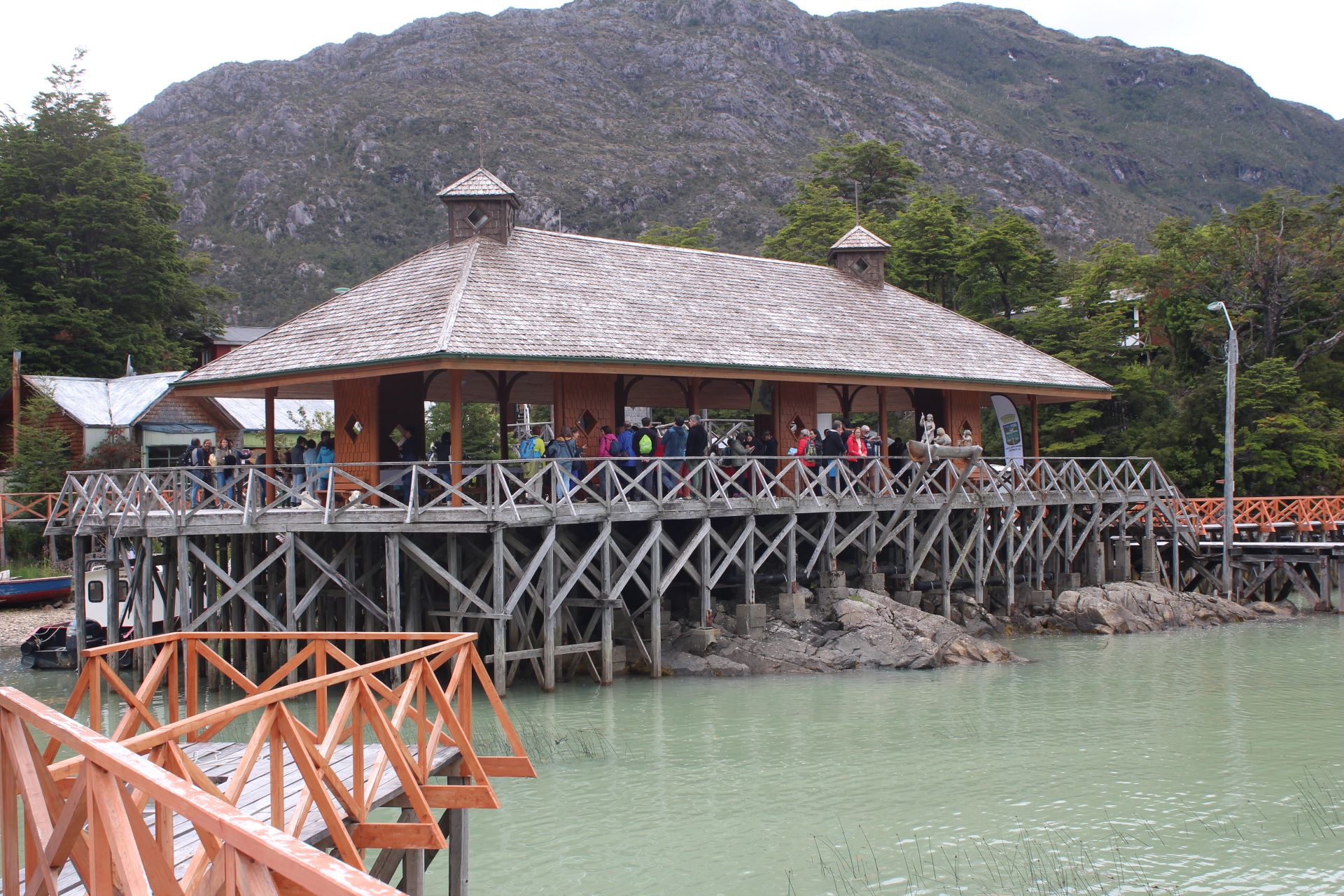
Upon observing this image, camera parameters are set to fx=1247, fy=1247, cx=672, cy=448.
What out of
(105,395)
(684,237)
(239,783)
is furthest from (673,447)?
(684,237)

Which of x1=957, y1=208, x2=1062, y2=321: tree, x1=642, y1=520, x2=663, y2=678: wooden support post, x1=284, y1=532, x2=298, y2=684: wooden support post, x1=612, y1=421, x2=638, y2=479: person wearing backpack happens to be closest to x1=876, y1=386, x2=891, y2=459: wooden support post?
x1=612, y1=421, x2=638, y2=479: person wearing backpack

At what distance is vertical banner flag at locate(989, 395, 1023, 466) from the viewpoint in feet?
90.3

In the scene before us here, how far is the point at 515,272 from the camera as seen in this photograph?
22.7 metres

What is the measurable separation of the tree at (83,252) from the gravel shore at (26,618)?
1510 cm

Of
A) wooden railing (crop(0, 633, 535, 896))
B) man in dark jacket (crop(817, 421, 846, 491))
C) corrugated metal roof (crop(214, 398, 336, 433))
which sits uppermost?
corrugated metal roof (crop(214, 398, 336, 433))

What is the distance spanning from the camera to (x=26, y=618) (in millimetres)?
29000

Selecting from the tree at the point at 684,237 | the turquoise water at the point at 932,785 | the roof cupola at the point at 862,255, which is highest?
the tree at the point at 684,237

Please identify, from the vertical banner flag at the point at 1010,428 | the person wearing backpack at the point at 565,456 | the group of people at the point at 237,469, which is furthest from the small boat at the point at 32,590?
the vertical banner flag at the point at 1010,428

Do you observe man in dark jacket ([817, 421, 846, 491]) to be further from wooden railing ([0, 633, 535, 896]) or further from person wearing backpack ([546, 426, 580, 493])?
wooden railing ([0, 633, 535, 896])

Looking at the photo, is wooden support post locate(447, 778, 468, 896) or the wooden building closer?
wooden support post locate(447, 778, 468, 896)

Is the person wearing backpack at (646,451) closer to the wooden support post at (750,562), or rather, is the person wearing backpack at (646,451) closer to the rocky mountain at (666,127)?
the wooden support post at (750,562)

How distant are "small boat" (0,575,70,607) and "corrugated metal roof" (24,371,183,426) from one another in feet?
22.9

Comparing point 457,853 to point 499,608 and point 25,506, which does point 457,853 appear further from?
point 25,506

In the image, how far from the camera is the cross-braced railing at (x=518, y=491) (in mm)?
18438
